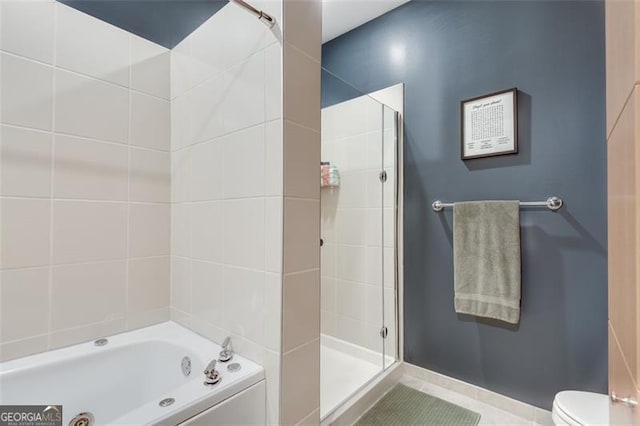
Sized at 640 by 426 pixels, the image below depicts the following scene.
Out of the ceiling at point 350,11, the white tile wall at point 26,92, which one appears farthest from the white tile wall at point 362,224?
the white tile wall at point 26,92

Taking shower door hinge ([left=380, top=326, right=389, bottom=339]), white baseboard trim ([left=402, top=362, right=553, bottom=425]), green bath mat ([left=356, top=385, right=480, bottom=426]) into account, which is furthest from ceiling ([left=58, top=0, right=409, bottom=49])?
white baseboard trim ([left=402, top=362, right=553, bottom=425])

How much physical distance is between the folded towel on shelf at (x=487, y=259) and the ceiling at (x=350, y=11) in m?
1.48

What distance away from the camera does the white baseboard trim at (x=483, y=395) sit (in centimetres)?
153

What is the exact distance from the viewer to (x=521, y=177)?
62.3 inches

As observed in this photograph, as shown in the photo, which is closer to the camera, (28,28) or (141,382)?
(28,28)

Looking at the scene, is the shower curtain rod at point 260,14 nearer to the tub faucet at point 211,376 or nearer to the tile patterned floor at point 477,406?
the tub faucet at point 211,376

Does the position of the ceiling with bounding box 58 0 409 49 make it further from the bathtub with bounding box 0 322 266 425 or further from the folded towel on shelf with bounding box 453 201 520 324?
the folded towel on shelf with bounding box 453 201 520 324

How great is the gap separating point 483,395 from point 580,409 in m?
0.59

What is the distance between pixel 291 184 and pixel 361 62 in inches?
64.9

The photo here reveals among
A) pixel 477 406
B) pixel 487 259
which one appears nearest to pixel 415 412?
pixel 477 406

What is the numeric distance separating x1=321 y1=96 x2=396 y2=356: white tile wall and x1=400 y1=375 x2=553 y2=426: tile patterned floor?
231 millimetres

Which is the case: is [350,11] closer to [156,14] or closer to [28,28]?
[156,14]

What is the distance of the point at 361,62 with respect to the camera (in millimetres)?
2268

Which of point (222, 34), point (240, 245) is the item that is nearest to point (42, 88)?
point (222, 34)
